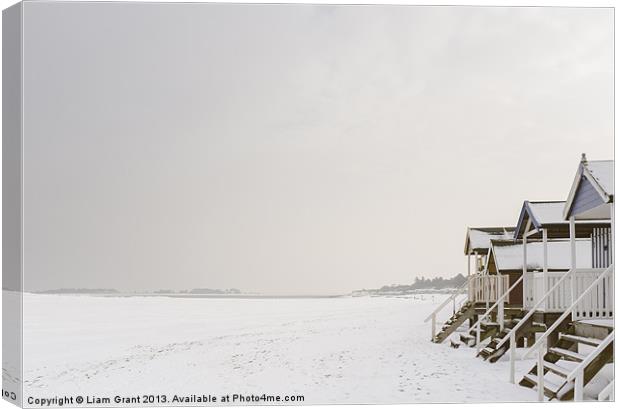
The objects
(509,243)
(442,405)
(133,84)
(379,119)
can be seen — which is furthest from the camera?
(509,243)

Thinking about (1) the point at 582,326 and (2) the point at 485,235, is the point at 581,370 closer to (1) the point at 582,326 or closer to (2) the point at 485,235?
(1) the point at 582,326

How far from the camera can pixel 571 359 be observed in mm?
13266

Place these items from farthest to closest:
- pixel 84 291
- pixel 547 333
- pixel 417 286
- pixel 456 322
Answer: pixel 456 322 < pixel 417 286 < pixel 84 291 < pixel 547 333

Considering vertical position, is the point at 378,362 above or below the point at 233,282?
below

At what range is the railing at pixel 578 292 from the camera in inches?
593

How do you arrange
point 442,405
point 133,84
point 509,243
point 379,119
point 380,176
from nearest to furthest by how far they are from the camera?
point 442,405, point 133,84, point 379,119, point 380,176, point 509,243

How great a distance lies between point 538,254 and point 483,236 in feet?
12.8

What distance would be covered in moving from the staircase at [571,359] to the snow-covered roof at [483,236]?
152 inches

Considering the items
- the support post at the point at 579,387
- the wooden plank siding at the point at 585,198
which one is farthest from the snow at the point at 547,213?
the support post at the point at 579,387

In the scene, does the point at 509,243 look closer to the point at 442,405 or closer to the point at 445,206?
the point at 445,206

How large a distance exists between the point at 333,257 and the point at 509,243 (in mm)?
10203

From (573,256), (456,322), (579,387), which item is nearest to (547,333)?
(579,387)

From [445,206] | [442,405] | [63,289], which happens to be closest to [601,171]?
[445,206]

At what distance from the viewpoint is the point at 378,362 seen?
16281 mm
